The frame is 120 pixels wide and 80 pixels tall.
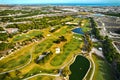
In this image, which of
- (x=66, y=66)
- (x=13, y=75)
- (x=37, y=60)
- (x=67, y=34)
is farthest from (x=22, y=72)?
(x=67, y=34)

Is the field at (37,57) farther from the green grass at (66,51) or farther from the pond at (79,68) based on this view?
the pond at (79,68)

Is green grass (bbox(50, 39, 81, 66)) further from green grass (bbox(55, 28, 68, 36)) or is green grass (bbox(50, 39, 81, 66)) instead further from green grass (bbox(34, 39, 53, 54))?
green grass (bbox(55, 28, 68, 36))

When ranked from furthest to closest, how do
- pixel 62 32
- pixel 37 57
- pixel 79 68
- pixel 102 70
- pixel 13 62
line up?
1. pixel 62 32
2. pixel 37 57
3. pixel 13 62
4. pixel 79 68
5. pixel 102 70

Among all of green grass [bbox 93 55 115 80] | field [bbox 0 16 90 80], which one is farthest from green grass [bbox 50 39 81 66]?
green grass [bbox 93 55 115 80]

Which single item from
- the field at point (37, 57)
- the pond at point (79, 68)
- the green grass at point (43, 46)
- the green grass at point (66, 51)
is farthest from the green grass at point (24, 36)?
the pond at point (79, 68)

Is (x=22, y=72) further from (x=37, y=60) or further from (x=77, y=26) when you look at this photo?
(x=77, y=26)

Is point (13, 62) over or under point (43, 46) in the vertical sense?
under

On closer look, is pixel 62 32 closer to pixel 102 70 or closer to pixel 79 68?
pixel 79 68

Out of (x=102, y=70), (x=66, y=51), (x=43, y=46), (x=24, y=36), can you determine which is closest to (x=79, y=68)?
(x=102, y=70)
